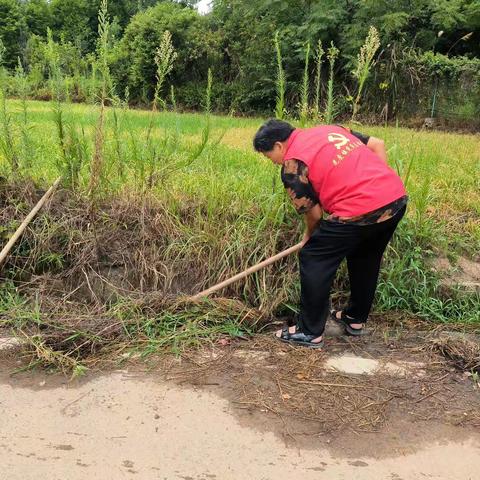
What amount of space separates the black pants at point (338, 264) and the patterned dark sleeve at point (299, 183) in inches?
7.1

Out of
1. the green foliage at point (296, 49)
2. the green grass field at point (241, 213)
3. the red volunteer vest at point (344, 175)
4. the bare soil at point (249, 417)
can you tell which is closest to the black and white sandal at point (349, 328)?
the bare soil at point (249, 417)

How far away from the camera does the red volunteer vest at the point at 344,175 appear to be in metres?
2.87

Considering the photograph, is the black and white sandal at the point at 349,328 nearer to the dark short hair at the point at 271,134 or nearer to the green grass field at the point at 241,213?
the green grass field at the point at 241,213

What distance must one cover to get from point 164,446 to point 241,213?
6.62ft

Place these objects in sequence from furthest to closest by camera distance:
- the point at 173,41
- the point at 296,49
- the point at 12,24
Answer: the point at 12,24 < the point at 173,41 < the point at 296,49

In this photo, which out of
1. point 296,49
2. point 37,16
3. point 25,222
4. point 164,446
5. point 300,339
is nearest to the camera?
point 164,446

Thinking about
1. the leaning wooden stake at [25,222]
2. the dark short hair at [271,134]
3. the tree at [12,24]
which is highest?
the tree at [12,24]

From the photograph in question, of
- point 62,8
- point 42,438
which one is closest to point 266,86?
point 42,438

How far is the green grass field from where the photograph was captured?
376 cm

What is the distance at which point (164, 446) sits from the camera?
2393 mm

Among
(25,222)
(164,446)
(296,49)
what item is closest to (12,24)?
(296,49)

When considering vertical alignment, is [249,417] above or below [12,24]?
below

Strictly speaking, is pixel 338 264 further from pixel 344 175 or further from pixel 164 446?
pixel 164 446

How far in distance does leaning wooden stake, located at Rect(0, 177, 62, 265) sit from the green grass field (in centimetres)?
22
